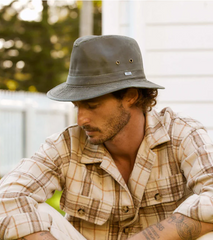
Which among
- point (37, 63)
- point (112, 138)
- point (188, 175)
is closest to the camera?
point (188, 175)

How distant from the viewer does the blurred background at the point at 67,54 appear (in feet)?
12.5

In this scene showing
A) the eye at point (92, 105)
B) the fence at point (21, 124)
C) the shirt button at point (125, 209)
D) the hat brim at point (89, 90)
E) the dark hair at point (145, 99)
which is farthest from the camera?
the fence at point (21, 124)

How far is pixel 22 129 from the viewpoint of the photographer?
8789 mm

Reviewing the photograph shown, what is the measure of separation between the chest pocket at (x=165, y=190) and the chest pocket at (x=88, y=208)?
26 centimetres

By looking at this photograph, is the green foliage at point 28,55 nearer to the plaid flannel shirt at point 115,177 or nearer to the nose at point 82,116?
the plaid flannel shirt at point 115,177

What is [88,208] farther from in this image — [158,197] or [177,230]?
[177,230]

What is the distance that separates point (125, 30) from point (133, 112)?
4.46ft

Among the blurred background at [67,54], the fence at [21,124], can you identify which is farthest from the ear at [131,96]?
the fence at [21,124]

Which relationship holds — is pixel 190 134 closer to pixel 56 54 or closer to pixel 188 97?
pixel 188 97

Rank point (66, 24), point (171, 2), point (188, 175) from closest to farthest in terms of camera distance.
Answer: point (188, 175), point (171, 2), point (66, 24)

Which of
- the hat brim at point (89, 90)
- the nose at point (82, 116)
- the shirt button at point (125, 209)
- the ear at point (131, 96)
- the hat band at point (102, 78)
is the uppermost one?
the hat band at point (102, 78)

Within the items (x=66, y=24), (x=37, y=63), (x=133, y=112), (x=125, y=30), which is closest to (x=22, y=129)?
(x=125, y=30)

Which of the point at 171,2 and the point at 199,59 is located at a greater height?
the point at 171,2

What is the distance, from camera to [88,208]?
268 cm
